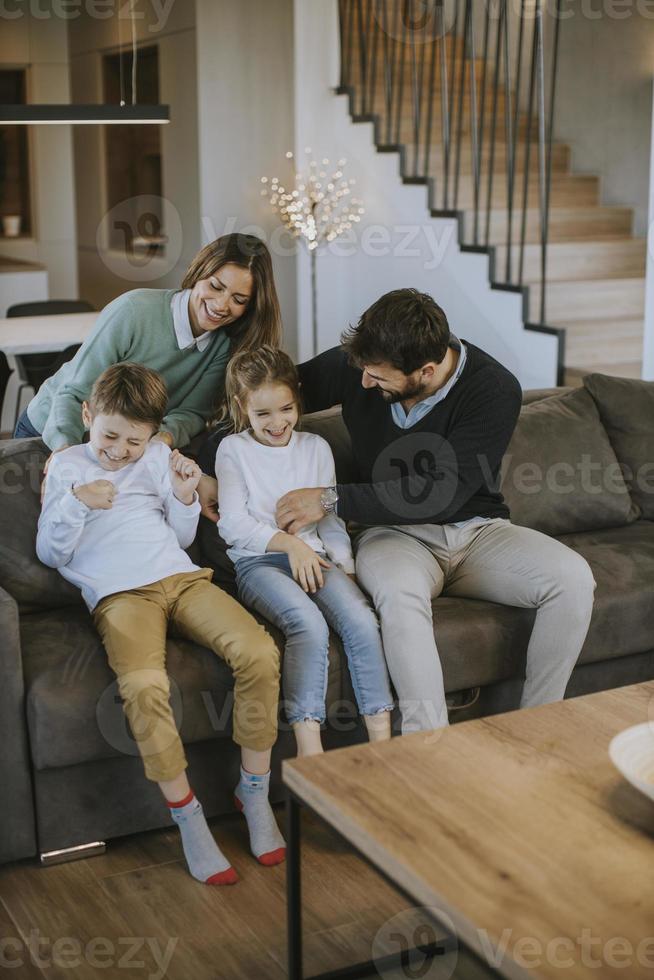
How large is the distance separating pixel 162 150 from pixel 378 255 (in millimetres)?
1841

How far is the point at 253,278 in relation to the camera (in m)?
2.86

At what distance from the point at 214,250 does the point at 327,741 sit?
122cm

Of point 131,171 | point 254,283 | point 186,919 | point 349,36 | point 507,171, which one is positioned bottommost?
point 186,919

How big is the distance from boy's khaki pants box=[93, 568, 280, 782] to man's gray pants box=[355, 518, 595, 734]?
0.30 m

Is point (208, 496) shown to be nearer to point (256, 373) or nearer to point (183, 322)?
point (256, 373)

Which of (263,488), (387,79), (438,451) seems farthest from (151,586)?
(387,79)

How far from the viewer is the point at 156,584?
8.55ft

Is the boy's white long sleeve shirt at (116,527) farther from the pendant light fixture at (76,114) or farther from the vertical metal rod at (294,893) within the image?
the pendant light fixture at (76,114)

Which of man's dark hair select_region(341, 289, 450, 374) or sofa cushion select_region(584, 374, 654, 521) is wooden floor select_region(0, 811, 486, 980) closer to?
man's dark hair select_region(341, 289, 450, 374)

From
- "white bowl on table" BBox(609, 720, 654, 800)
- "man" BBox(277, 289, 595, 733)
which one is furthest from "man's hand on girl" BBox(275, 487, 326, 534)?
"white bowl on table" BBox(609, 720, 654, 800)

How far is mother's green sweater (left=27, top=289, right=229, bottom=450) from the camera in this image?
288 centimetres

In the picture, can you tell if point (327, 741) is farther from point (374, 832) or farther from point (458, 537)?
point (374, 832)

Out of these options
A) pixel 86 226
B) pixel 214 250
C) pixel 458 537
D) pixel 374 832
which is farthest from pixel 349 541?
pixel 86 226

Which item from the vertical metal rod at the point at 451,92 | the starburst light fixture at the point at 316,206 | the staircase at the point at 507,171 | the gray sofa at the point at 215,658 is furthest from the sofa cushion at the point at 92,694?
the starburst light fixture at the point at 316,206
